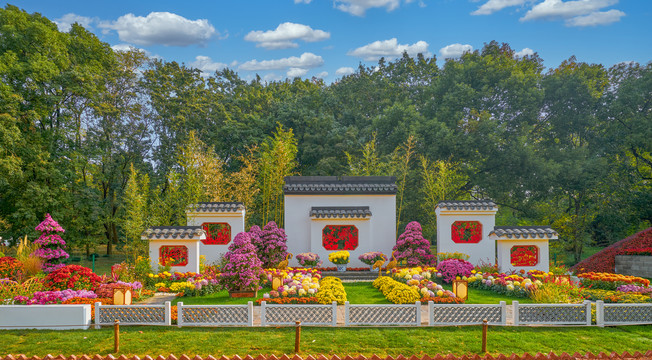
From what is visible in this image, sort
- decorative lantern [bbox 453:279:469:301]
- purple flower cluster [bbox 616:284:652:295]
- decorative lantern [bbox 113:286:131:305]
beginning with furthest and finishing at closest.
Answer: purple flower cluster [bbox 616:284:652:295]
decorative lantern [bbox 453:279:469:301]
decorative lantern [bbox 113:286:131:305]

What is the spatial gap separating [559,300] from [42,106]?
70.1ft

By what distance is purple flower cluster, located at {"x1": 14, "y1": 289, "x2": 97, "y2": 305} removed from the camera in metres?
Answer: 9.74

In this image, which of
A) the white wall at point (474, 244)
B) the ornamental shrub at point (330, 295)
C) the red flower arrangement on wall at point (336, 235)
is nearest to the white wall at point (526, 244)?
the white wall at point (474, 244)

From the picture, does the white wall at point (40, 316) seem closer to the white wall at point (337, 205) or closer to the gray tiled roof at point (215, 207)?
the gray tiled roof at point (215, 207)

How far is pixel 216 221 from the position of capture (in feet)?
55.8

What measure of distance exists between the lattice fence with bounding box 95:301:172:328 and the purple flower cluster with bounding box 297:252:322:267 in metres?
7.93

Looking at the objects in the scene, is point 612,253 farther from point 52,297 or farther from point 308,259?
point 52,297

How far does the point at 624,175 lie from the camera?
21391 mm

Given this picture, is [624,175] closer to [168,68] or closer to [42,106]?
[168,68]

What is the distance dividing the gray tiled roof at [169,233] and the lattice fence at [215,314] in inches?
222

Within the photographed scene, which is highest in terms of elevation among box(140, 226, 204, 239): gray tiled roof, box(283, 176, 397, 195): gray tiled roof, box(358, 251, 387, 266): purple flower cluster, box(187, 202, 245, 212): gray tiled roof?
box(283, 176, 397, 195): gray tiled roof

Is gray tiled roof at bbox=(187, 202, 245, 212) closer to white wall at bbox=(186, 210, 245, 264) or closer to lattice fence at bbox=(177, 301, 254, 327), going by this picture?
white wall at bbox=(186, 210, 245, 264)

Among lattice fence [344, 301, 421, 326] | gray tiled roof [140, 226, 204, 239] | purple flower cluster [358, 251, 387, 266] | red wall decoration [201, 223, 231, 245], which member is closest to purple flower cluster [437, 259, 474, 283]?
purple flower cluster [358, 251, 387, 266]

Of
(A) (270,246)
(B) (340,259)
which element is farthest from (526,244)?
(A) (270,246)
